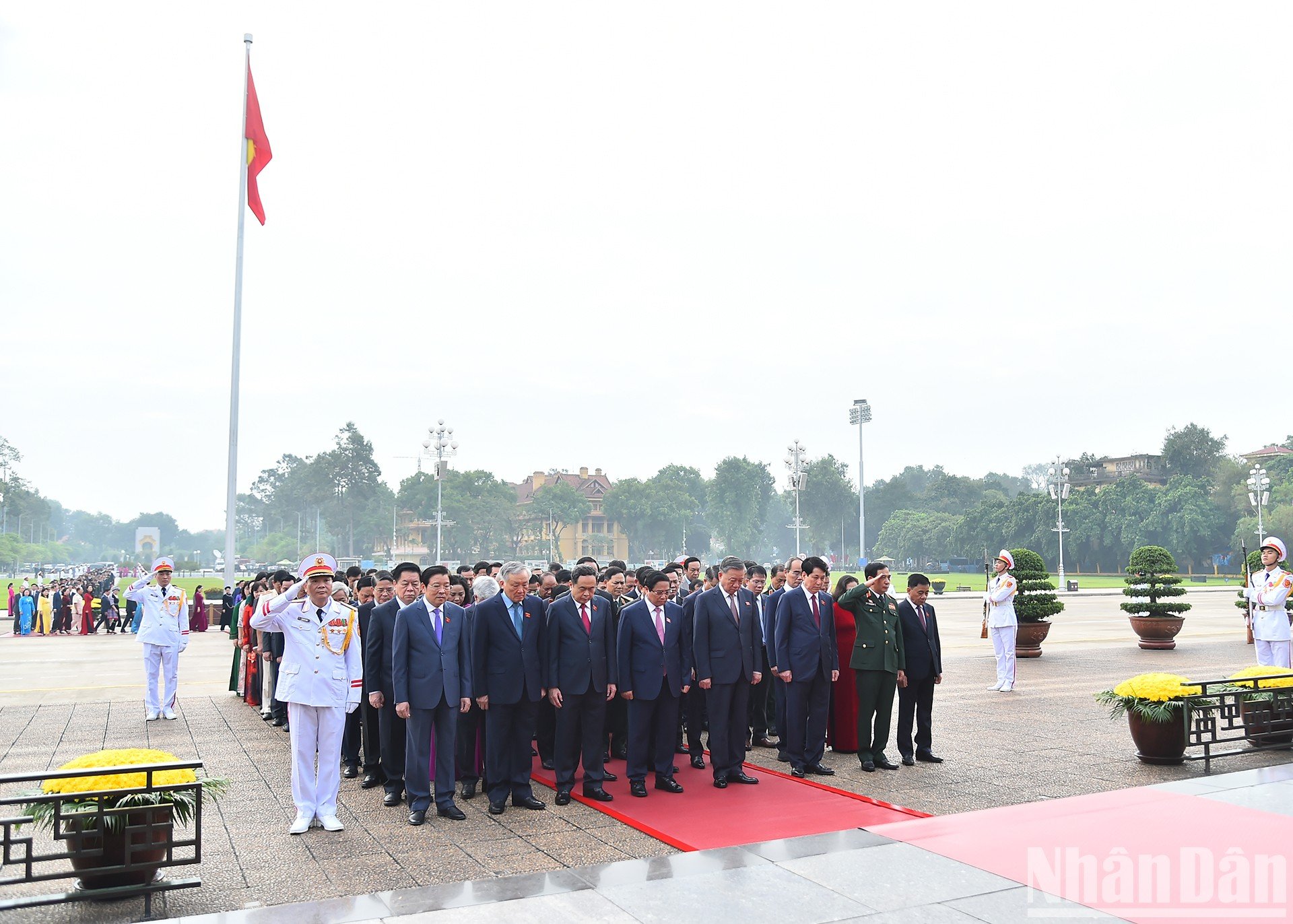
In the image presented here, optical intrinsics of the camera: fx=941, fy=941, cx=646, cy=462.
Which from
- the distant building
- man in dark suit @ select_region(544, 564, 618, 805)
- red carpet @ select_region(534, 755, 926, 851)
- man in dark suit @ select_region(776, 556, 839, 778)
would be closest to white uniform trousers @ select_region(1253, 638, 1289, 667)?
man in dark suit @ select_region(776, 556, 839, 778)

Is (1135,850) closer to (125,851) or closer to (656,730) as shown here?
(656,730)

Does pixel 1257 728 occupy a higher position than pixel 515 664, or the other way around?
pixel 515 664

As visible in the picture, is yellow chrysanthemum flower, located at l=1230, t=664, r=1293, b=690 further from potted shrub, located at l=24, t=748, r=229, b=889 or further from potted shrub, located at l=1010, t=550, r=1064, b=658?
potted shrub, located at l=24, t=748, r=229, b=889

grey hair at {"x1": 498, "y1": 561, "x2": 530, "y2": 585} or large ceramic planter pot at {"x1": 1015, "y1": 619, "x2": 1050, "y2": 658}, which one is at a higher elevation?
grey hair at {"x1": 498, "y1": 561, "x2": 530, "y2": 585}

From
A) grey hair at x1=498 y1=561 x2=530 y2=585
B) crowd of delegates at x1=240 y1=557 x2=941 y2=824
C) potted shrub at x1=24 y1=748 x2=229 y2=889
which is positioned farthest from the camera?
grey hair at x1=498 y1=561 x2=530 y2=585

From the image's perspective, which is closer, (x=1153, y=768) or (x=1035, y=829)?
(x=1035, y=829)

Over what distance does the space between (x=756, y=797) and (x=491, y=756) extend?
2.17 metres

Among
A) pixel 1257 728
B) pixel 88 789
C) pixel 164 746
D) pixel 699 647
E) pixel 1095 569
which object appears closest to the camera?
pixel 88 789

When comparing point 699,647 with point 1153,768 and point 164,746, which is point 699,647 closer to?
point 1153,768

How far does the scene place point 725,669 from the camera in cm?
823

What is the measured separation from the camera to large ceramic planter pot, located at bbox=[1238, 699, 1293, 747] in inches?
362

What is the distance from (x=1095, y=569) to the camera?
87.1 meters

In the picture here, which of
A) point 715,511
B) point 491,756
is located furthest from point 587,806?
point 715,511

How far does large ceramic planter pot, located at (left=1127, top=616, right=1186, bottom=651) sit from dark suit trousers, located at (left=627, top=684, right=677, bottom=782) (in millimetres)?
15635
